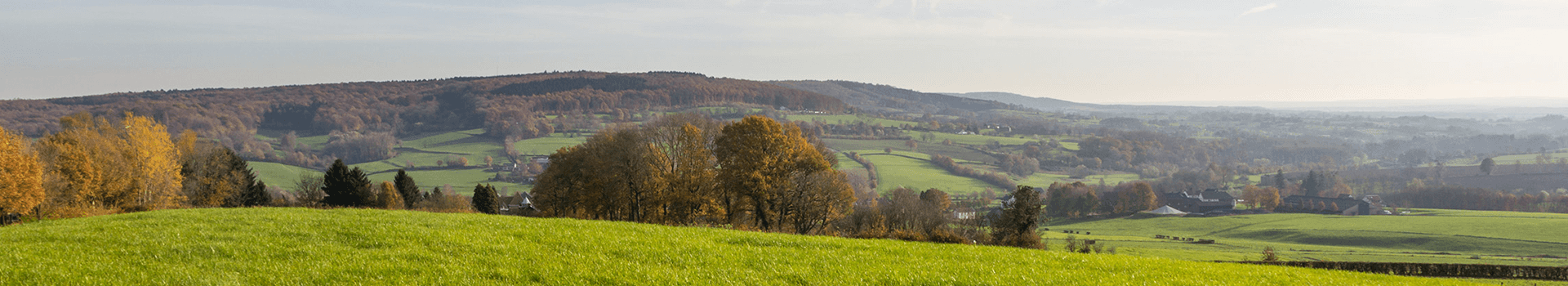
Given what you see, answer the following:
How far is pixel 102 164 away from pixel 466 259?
51.0 m

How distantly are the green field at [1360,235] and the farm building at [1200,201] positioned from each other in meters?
21.8

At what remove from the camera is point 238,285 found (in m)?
12.9

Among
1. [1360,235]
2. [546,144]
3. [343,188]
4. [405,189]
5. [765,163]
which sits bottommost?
[1360,235]

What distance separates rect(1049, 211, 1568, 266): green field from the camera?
281ft

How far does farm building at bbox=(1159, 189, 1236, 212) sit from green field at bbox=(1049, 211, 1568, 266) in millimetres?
21808

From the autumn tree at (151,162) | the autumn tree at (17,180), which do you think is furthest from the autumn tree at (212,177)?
the autumn tree at (17,180)

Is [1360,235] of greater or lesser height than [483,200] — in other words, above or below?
below

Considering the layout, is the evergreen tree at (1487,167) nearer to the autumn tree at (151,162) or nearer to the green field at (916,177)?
the green field at (916,177)

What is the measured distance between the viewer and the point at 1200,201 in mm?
160250

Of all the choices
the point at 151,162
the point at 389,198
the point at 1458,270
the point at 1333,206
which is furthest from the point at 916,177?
the point at 151,162

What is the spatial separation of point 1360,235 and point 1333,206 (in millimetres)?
47133

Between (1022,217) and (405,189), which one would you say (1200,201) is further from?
(405,189)

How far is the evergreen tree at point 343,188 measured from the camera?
64.8 meters

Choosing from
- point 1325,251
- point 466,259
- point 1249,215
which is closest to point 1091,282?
point 466,259
